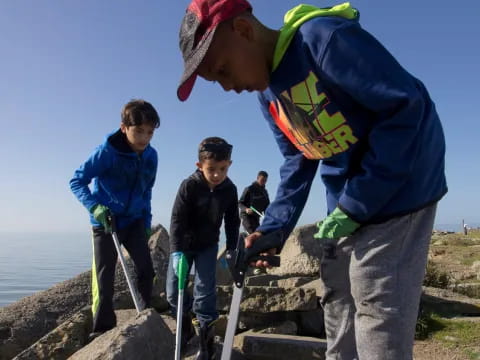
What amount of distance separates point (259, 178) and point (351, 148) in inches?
295

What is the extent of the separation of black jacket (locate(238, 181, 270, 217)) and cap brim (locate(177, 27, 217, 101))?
23.0ft

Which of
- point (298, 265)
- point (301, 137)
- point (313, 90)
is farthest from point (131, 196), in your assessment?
point (298, 265)

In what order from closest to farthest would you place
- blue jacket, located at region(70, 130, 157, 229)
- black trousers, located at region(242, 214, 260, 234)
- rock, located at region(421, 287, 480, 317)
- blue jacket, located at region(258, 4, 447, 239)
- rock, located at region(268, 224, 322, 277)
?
blue jacket, located at region(258, 4, 447, 239) → blue jacket, located at region(70, 130, 157, 229) → rock, located at region(421, 287, 480, 317) → rock, located at region(268, 224, 322, 277) → black trousers, located at region(242, 214, 260, 234)

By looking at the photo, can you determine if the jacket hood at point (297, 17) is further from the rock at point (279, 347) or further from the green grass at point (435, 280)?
the green grass at point (435, 280)

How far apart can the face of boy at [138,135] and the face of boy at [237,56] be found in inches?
88.0

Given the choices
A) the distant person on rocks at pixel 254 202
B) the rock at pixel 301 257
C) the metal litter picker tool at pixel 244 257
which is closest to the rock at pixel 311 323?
the metal litter picker tool at pixel 244 257

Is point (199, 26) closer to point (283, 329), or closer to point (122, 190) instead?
point (122, 190)

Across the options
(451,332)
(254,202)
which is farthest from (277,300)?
(254,202)

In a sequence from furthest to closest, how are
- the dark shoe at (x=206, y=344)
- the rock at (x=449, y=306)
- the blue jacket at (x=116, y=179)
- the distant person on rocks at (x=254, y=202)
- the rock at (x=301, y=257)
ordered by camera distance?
1. the distant person on rocks at (x=254, y=202)
2. the rock at (x=301, y=257)
3. the rock at (x=449, y=306)
4. the blue jacket at (x=116, y=179)
5. the dark shoe at (x=206, y=344)

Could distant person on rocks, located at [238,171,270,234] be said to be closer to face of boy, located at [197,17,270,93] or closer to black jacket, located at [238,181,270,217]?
black jacket, located at [238,181,270,217]

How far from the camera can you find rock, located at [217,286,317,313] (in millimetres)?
4145

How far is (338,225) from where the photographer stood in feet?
5.35

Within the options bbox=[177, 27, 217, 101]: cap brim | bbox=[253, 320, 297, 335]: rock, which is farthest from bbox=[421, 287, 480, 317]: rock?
bbox=[177, 27, 217, 101]: cap brim

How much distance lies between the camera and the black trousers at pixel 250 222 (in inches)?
340
